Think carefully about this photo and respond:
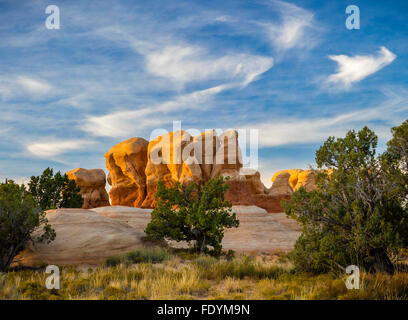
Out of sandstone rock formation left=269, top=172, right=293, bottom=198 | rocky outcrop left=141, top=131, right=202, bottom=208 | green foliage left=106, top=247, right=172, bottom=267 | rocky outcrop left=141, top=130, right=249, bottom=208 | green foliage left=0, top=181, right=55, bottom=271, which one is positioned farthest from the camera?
sandstone rock formation left=269, top=172, right=293, bottom=198

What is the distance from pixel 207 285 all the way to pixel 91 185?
190 ft

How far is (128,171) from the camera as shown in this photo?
6344 centimetres

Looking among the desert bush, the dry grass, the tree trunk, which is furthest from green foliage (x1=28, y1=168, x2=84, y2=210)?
the tree trunk

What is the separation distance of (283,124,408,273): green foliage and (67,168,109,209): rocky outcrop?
184 feet

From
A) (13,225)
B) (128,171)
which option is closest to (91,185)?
(128,171)

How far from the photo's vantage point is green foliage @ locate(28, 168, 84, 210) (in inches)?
1103

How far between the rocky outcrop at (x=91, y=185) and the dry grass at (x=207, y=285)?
51.5 meters

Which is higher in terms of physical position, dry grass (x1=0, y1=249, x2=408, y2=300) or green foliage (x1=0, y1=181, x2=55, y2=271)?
green foliage (x1=0, y1=181, x2=55, y2=271)

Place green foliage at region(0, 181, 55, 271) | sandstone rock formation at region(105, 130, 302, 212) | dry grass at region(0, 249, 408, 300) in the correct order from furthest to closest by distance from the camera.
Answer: sandstone rock formation at region(105, 130, 302, 212) < green foliage at region(0, 181, 55, 271) < dry grass at region(0, 249, 408, 300)

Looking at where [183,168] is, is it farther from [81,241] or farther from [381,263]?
[381,263]

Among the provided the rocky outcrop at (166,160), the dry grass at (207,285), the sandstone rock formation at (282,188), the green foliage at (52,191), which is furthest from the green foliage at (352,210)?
the sandstone rock formation at (282,188)

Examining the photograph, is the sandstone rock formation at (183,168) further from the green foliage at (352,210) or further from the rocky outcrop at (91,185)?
the green foliage at (352,210)

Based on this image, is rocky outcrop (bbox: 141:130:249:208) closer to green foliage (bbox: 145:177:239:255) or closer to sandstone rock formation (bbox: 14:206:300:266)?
sandstone rock formation (bbox: 14:206:300:266)

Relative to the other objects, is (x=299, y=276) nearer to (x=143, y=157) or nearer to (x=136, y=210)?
(x=136, y=210)
